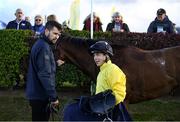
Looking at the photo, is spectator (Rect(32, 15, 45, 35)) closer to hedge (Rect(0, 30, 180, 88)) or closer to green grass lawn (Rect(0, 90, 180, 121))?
hedge (Rect(0, 30, 180, 88))

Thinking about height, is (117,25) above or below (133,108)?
above

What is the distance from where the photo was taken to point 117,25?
12.7m

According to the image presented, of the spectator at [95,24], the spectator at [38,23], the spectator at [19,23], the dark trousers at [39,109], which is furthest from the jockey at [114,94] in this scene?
the spectator at [19,23]

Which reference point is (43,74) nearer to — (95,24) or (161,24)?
(161,24)

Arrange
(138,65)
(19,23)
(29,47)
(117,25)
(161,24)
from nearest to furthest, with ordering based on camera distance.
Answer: (138,65) < (29,47) < (161,24) < (117,25) < (19,23)

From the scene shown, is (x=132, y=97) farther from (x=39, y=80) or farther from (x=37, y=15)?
(x=37, y=15)

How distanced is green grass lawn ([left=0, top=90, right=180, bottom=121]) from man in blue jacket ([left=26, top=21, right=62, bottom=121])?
3.83m

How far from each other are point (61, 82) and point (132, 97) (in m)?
3.98

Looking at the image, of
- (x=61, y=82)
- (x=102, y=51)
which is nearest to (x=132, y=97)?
(x=102, y=51)

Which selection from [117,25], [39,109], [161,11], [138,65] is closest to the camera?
[39,109]

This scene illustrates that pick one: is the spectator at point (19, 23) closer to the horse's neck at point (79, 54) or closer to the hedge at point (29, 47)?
the hedge at point (29, 47)

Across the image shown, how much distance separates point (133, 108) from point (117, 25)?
8.11 feet

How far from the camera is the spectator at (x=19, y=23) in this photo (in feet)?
42.4

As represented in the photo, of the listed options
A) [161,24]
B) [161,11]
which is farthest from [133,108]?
[161,11]
